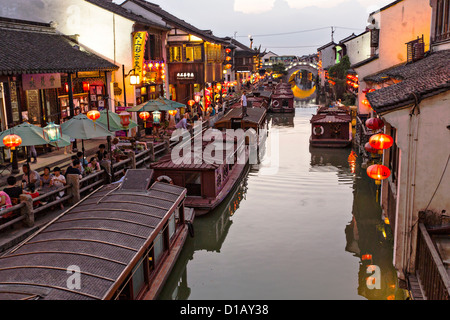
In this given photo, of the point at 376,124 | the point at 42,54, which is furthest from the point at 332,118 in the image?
the point at 42,54

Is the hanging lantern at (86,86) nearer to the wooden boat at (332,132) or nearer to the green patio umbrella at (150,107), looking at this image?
the green patio umbrella at (150,107)

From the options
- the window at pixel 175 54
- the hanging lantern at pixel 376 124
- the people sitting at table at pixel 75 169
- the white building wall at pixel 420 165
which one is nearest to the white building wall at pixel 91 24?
the window at pixel 175 54

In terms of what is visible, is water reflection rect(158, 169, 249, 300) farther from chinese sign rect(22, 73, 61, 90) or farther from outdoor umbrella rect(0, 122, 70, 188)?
chinese sign rect(22, 73, 61, 90)

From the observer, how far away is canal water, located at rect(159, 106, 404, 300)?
10.7 metres

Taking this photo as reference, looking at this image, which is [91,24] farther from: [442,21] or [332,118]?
[442,21]

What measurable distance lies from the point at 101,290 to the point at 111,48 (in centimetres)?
2125

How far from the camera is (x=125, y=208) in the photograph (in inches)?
397

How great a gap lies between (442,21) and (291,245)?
9.22 m

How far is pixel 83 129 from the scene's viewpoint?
50.3 ft

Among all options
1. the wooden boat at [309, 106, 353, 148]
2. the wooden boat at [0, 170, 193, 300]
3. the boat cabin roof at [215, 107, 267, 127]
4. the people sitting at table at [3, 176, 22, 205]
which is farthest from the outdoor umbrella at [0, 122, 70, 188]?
the wooden boat at [309, 106, 353, 148]

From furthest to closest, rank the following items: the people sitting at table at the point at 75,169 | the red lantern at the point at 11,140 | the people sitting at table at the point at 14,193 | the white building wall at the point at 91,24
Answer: the white building wall at the point at 91,24 < the people sitting at table at the point at 75,169 < the red lantern at the point at 11,140 < the people sitting at table at the point at 14,193

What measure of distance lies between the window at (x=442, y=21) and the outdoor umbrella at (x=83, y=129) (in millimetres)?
12019

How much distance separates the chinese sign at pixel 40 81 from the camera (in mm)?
17459
